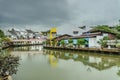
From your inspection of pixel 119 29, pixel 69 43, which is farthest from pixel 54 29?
pixel 119 29

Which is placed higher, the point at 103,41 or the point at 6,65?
the point at 103,41

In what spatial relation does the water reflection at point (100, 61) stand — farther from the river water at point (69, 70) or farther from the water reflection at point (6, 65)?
the water reflection at point (6, 65)

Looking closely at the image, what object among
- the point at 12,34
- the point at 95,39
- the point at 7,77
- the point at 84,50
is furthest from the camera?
the point at 12,34

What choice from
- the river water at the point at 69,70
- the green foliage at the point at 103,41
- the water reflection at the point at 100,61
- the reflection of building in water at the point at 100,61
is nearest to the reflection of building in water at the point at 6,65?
the river water at the point at 69,70

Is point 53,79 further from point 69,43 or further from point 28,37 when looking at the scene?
point 28,37

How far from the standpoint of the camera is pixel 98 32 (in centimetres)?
4100

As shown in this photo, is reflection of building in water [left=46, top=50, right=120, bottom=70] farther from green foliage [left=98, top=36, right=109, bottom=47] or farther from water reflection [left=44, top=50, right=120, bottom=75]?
green foliage [left=98, top=36, right=109, bottom=47]

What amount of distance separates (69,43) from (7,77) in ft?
123

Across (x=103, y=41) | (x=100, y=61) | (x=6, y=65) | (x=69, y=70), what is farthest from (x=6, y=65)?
(x=103, y=41)

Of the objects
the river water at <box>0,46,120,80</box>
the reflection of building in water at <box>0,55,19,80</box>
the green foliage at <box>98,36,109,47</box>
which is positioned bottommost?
the river water at <box>0,46,120,80</box>

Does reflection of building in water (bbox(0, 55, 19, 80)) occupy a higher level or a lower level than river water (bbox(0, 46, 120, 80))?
higher

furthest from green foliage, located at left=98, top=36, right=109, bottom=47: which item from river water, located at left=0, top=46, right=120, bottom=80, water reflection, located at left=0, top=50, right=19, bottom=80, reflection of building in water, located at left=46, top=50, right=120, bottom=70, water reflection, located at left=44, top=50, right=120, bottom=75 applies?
water reflection, located at left=0, top=50, right=19, bottom=80

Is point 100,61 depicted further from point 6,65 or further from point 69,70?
point 6,65

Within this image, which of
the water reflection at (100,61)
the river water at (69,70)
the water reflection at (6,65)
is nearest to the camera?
the water reflection at (6,65)
